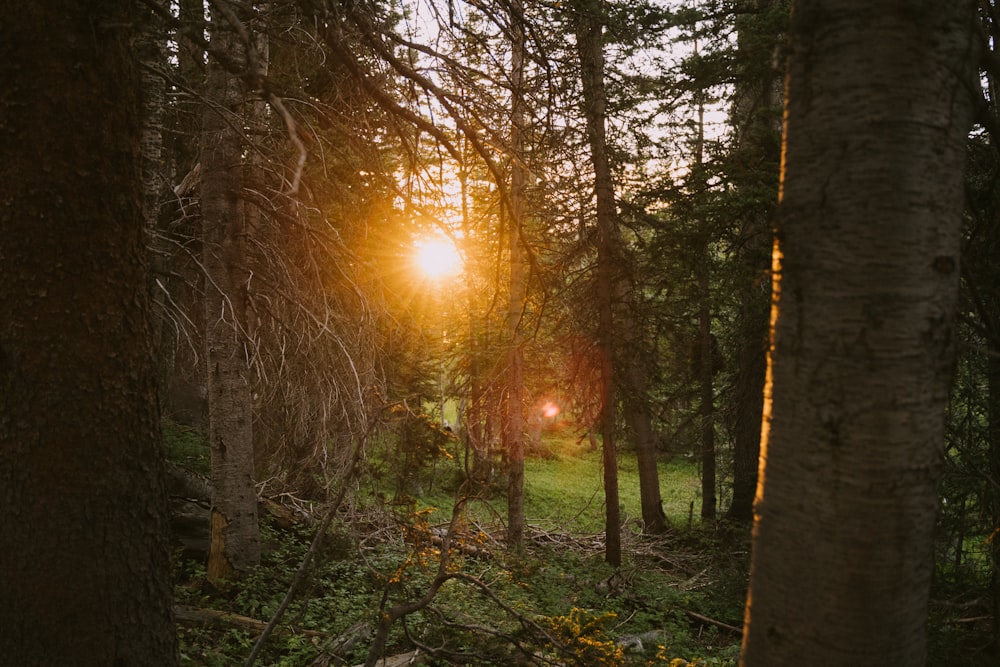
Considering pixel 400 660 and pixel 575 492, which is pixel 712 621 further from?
pixel 575 492

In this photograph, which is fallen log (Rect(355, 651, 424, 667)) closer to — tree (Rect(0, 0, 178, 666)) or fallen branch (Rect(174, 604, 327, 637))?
fallen branch (Rect(174, 604, 327, 637))

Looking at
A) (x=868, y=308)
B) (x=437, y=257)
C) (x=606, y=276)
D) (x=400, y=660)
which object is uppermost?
(x=606, y=276)

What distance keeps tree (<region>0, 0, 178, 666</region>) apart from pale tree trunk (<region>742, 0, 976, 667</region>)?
7.40ft

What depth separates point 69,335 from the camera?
6.84 feet

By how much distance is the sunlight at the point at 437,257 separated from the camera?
13.1 ft

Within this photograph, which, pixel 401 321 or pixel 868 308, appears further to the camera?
pixel 401 321

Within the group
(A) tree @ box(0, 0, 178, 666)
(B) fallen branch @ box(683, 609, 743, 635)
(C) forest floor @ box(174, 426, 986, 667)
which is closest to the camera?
(A) tree @ box(0, 0, 178, 666)

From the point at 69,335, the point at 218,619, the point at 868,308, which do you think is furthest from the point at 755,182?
the point at 218,619

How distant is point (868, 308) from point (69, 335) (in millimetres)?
2477

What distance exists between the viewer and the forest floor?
10.4 ft

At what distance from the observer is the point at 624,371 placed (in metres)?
10.2

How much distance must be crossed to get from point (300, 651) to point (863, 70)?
5019 millimetres

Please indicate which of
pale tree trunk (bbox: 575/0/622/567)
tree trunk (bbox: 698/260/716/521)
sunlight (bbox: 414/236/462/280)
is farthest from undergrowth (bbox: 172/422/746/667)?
sunlight (bbox: 414/236/462/280)

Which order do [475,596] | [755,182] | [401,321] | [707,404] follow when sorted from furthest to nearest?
[707,404], [755,182], [401,321], [475,596]
